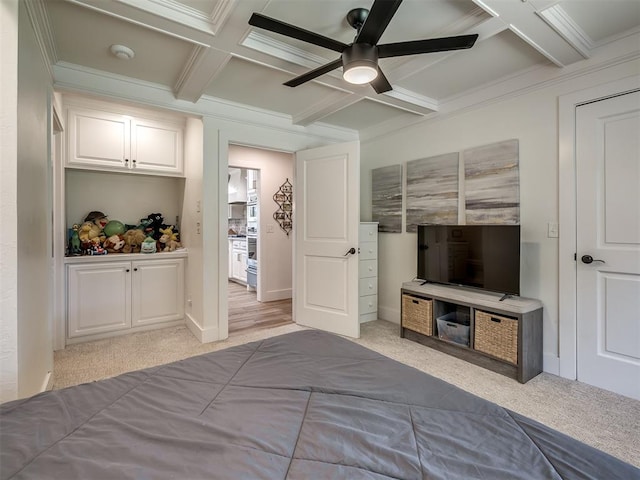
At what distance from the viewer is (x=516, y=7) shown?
1.79 meters

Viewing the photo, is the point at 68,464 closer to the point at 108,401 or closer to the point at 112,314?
the point at 108,401

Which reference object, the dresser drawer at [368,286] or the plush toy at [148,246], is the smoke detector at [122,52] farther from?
the dresser drawer at [368,286]

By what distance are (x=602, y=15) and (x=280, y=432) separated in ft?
9.38

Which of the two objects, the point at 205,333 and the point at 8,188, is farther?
the point at 205,333

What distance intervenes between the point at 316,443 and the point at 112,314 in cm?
338

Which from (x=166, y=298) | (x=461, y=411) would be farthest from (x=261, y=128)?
(x=461, y=411)

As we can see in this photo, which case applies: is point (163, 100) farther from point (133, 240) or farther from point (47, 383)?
point (47, 383)

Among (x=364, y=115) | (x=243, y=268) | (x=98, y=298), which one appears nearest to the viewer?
(x=98, y=298)

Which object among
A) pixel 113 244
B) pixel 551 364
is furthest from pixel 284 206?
pixel 551 364

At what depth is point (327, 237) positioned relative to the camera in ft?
11.8

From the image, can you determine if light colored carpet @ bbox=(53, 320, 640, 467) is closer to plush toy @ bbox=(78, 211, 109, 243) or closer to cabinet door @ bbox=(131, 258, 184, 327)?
cabinet door @ bbox=(131, 258, 184, 327)

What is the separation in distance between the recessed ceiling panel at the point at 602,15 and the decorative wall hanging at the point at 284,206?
13.3ft

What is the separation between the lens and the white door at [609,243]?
2.15 meters

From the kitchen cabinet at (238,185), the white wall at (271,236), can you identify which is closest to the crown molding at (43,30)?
the white wall at (271,236)
